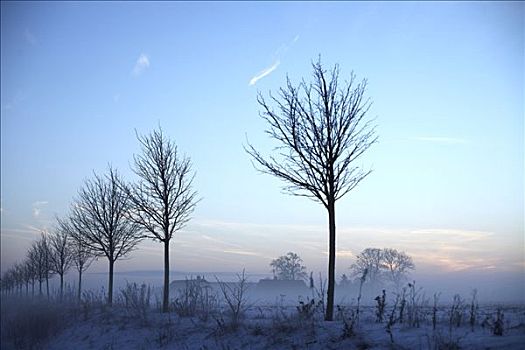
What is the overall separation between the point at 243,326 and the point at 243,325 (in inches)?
2.5

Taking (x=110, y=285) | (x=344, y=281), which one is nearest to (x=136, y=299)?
(x=110, y=285)

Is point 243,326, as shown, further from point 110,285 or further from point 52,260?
point 52,260

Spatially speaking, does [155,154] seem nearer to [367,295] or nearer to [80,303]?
[80,303]

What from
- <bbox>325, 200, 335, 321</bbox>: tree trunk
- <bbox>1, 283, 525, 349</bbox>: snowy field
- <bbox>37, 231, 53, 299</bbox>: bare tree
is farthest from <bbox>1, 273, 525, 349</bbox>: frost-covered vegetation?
<bbox>37, 231, 53, 299</bbox>: bare tree

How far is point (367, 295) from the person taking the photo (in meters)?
65.9

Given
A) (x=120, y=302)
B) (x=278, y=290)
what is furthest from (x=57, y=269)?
(x=278, y=290)

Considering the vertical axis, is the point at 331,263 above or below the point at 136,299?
above

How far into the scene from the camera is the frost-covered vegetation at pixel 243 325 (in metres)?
7.67

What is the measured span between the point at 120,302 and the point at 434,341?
42.6 feet

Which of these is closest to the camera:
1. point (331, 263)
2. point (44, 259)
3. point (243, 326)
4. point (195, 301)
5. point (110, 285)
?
point (243, 326)

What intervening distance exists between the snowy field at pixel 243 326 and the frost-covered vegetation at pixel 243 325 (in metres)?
0.02

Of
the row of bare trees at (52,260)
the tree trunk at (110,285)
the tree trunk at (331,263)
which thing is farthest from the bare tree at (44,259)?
the tree trunk at (331,263)

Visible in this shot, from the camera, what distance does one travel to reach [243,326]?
410 inches

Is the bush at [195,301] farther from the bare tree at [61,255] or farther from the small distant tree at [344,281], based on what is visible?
the small distant tree at [344,281]
